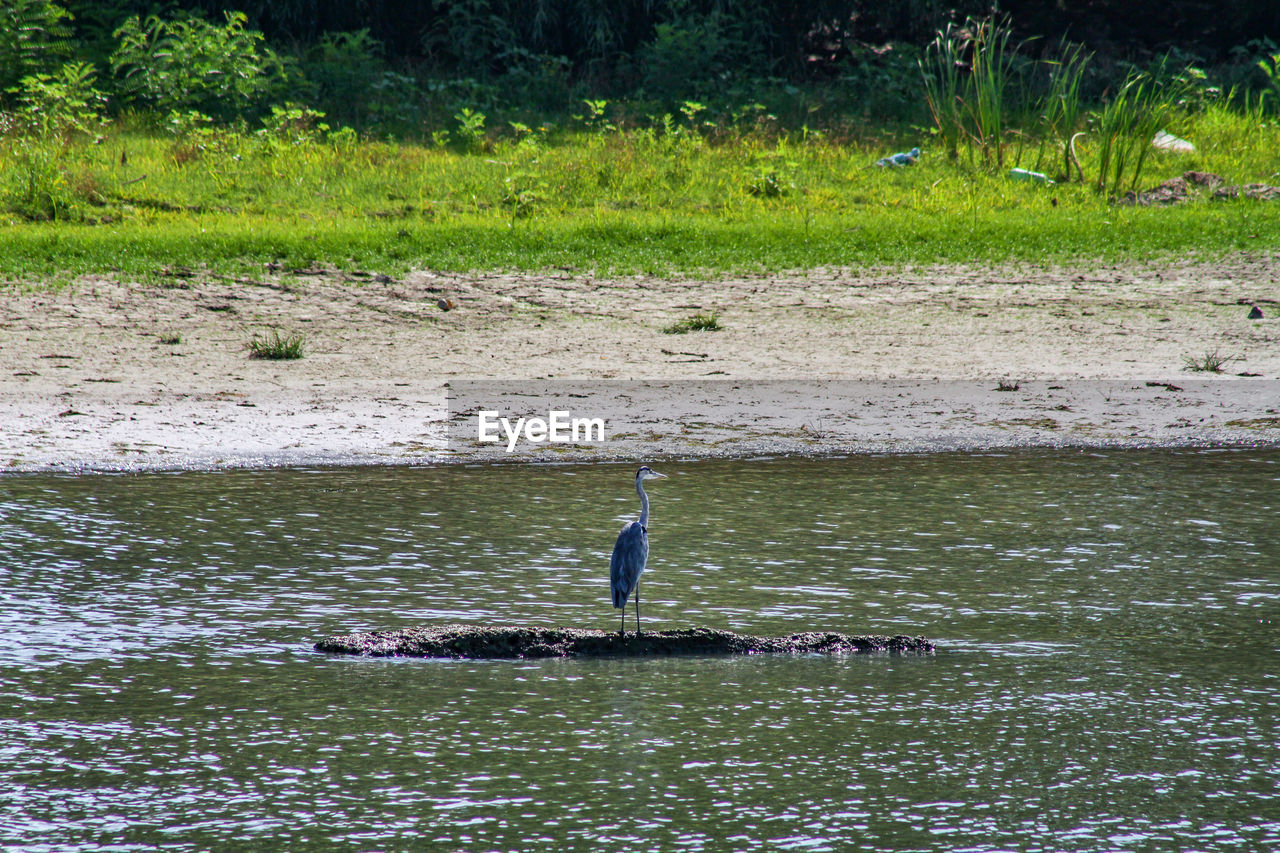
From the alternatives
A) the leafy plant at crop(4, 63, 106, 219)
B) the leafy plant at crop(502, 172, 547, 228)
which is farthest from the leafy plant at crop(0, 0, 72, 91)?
the leafy plant at crop(502, 172, 547, 228)

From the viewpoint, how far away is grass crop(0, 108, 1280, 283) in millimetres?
14578

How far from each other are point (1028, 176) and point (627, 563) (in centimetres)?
1300

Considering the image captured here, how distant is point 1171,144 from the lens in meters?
19.2

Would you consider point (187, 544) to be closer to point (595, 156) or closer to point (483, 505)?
point (483, 505)

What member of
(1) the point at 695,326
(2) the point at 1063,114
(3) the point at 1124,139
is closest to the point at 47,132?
(1) the point at 695,326

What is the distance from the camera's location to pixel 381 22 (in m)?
24.7

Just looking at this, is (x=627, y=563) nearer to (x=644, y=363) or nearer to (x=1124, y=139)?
(x=644, y=363)

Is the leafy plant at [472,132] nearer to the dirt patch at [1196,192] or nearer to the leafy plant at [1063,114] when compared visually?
the leafy plant at [1063,114]

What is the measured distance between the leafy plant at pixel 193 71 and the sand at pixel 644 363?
23.6ft

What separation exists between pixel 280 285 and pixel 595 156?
5.76 meters

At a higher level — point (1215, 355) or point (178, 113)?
point (178, 113)

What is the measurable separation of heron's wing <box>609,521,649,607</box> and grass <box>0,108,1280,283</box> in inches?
334

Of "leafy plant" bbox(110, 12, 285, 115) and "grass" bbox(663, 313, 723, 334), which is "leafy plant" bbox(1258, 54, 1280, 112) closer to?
"grass" bbox(663, 313, 723, 334)

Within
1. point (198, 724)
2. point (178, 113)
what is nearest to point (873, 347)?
point (198, 724)
